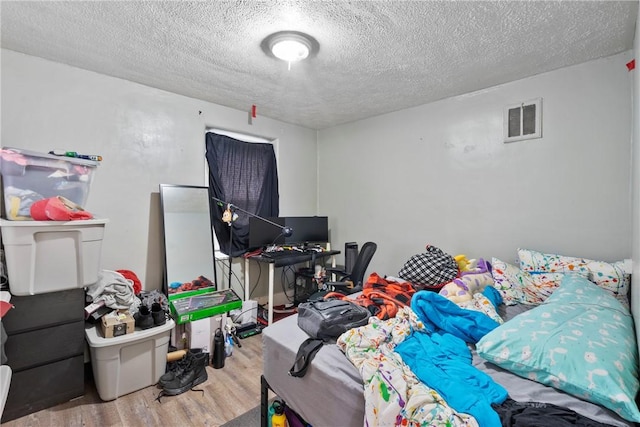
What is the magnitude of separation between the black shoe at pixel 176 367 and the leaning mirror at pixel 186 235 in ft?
2.15

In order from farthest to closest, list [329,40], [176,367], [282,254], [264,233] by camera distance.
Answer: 1. [264,233]
2. [282,254]
3. [176,367]
4. [329,40]

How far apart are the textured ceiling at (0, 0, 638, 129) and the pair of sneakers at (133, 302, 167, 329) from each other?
1859mm

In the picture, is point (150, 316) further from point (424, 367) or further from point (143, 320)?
point (424, 367)

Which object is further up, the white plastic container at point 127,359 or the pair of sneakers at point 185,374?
the white plastic container at point 127,359

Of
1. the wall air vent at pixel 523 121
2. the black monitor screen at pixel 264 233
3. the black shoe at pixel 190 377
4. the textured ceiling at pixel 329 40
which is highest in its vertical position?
the textured ceiling at pixel 329 40

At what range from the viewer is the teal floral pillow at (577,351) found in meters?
1.05

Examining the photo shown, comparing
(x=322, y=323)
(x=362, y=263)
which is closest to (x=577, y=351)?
(x=322, y=323)

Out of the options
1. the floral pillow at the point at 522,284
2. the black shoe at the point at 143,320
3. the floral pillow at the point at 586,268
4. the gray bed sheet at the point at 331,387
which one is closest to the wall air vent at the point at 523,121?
→ the floral pillow at the point at 586,268

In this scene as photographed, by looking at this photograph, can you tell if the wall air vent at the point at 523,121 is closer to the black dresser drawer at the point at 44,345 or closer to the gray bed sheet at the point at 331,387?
the gray bed sheet at the point at 331,387

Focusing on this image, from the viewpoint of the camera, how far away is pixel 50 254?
184 centimetres

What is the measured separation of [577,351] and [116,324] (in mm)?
2529

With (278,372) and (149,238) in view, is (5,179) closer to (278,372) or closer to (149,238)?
(149,238)

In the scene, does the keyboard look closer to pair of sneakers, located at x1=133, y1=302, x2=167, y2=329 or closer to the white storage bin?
pair of sneakers, located at x1=133, y1=302, x2=167, y2=329

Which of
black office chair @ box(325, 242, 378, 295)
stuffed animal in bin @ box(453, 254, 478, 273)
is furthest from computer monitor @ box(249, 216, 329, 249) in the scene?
stuffed animal in bin @ box(453, 254, 478, 273)
